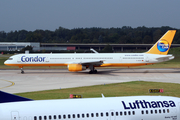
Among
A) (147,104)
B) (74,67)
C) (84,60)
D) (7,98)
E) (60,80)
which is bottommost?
(60,80)

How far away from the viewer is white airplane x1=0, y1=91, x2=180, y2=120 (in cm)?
1132

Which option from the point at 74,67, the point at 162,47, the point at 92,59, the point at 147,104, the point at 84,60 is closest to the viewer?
the point at 147,104

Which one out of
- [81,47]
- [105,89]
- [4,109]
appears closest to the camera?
[4,109]

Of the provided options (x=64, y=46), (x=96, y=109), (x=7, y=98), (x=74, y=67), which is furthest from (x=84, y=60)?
(x=64, y=46)

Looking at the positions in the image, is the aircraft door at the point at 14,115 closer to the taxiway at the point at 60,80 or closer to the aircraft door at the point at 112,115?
the aircraft door at the point at 112,115

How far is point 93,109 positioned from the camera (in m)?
11.8

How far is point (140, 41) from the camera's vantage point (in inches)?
7717

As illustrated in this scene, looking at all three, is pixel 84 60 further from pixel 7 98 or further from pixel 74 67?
pixel 7 98

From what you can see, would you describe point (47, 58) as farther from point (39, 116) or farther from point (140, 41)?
point (140, 41)

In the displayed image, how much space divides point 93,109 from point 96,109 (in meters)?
0.15

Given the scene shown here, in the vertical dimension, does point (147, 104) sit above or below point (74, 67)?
above

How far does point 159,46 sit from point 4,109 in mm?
41111

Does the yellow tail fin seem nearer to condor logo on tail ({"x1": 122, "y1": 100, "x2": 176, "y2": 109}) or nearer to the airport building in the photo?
condor logo on tail ({"x1": 122, "y1": 100, "x2": 176, "y2": 109})

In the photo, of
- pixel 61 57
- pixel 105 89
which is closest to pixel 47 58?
pixel 61 57
